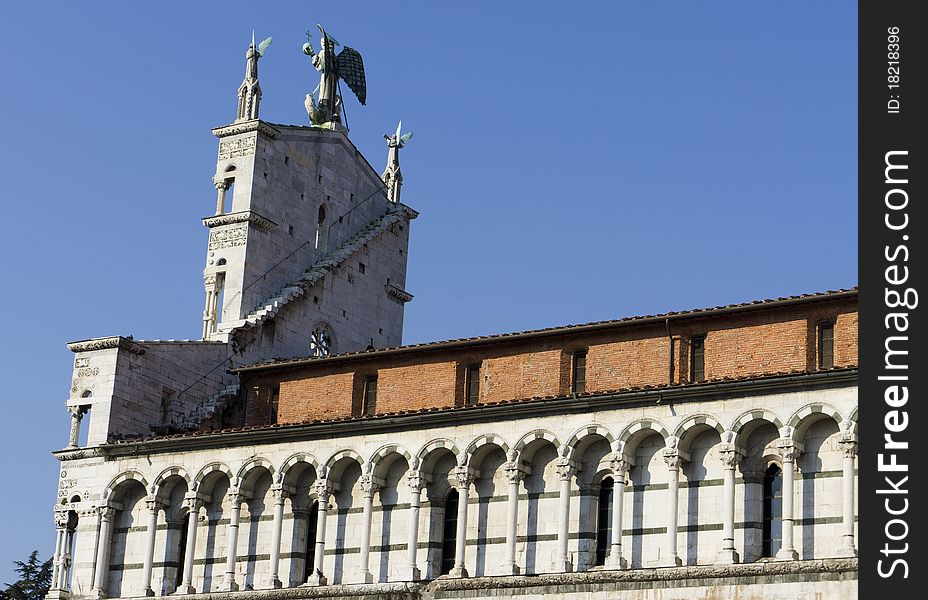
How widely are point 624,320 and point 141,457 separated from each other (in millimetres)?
12977

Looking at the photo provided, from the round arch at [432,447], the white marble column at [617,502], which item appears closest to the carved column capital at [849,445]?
the white marble column at [617,502]

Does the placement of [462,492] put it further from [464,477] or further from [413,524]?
[413,524]

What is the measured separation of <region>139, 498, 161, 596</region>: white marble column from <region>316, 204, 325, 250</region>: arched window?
36.9 feet

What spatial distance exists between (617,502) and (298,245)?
1714cm

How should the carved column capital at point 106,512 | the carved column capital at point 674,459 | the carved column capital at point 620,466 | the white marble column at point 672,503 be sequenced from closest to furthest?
1. the white marble column at point 672,503
2. the carved column capital at point 674,459
3. the carved column capital at point 620,466
4. the carved column capital at point 106,512

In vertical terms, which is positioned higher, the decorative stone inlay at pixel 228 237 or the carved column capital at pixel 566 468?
the decorative stone inlay at pixel 228 237

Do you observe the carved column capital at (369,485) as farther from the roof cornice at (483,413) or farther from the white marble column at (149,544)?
the white marble column at (149,544)

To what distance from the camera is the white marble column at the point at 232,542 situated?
4300cm

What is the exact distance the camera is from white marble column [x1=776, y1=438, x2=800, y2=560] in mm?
35906

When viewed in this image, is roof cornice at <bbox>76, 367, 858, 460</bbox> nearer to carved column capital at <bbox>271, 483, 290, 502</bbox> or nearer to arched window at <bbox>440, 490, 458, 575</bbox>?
carved column capital at <bbox>271, 483, 290, 502</bbox>

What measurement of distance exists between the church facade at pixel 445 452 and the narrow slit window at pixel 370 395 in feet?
0.25
